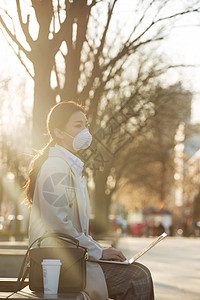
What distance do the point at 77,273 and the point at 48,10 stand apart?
5.82 m

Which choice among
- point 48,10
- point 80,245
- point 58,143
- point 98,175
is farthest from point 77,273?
point 98,175

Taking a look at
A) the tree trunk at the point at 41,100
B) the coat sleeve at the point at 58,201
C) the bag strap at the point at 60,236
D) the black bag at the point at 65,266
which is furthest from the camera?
the tree trunk at the point at 41,100

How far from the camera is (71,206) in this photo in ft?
15.4

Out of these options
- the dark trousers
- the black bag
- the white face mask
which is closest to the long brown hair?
the white face mask

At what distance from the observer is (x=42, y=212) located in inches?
182

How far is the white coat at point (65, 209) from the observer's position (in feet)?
14.8

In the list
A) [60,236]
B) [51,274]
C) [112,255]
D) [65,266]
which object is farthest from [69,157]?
[51,274]

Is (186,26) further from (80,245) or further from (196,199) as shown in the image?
(196,199)

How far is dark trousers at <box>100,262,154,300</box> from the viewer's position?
14.7 ft

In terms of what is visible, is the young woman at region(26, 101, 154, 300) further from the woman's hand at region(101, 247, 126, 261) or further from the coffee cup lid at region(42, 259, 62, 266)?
the coffee cup lid at region(42, 259, 62, 266)

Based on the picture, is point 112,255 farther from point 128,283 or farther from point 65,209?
point 65,209

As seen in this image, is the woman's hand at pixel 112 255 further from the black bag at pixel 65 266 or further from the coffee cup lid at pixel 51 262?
the coffee cup lid at pixel 51 262

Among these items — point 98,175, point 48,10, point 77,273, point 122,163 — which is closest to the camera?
point 77,273

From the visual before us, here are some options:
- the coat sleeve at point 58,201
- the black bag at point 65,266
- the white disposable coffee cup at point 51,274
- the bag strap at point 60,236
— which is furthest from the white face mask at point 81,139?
the white disposable coffee cup at point 51,274
